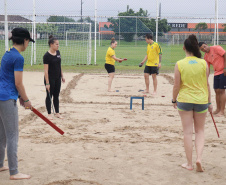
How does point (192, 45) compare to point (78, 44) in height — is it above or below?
below

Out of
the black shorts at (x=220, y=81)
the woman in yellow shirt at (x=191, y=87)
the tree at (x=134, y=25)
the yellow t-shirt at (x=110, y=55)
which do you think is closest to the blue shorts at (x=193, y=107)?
the woman in yellow shirt at (x=191, y=87)

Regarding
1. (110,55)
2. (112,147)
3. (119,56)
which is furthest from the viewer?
(119,56)

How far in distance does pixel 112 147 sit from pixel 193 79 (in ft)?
6.45

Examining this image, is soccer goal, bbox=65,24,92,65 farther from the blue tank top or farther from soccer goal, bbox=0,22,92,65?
the blue tank top

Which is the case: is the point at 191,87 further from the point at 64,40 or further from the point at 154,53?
the point at 64,40

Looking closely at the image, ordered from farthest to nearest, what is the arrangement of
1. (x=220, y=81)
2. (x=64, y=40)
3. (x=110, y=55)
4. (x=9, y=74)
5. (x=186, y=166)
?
(x=64, y=40)
(x=110, y=55)
(x=220, y=81)
(x=186, y=166)
(x=9, y=74)

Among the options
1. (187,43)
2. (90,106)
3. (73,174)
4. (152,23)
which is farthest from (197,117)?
(152,23)

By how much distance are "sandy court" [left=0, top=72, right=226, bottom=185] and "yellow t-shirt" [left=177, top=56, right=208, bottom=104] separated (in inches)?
39.6

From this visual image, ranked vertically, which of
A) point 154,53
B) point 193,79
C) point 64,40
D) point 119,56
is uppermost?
point 64,40

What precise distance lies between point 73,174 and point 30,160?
3.05ft

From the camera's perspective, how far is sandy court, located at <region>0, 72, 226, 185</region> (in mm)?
4930

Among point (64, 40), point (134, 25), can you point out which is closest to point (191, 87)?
point (134, 25)

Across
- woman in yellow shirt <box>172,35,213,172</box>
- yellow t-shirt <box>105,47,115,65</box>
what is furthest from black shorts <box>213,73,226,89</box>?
yellow t-shirt <box>105,47,115,65</box>

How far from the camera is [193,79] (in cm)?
505
